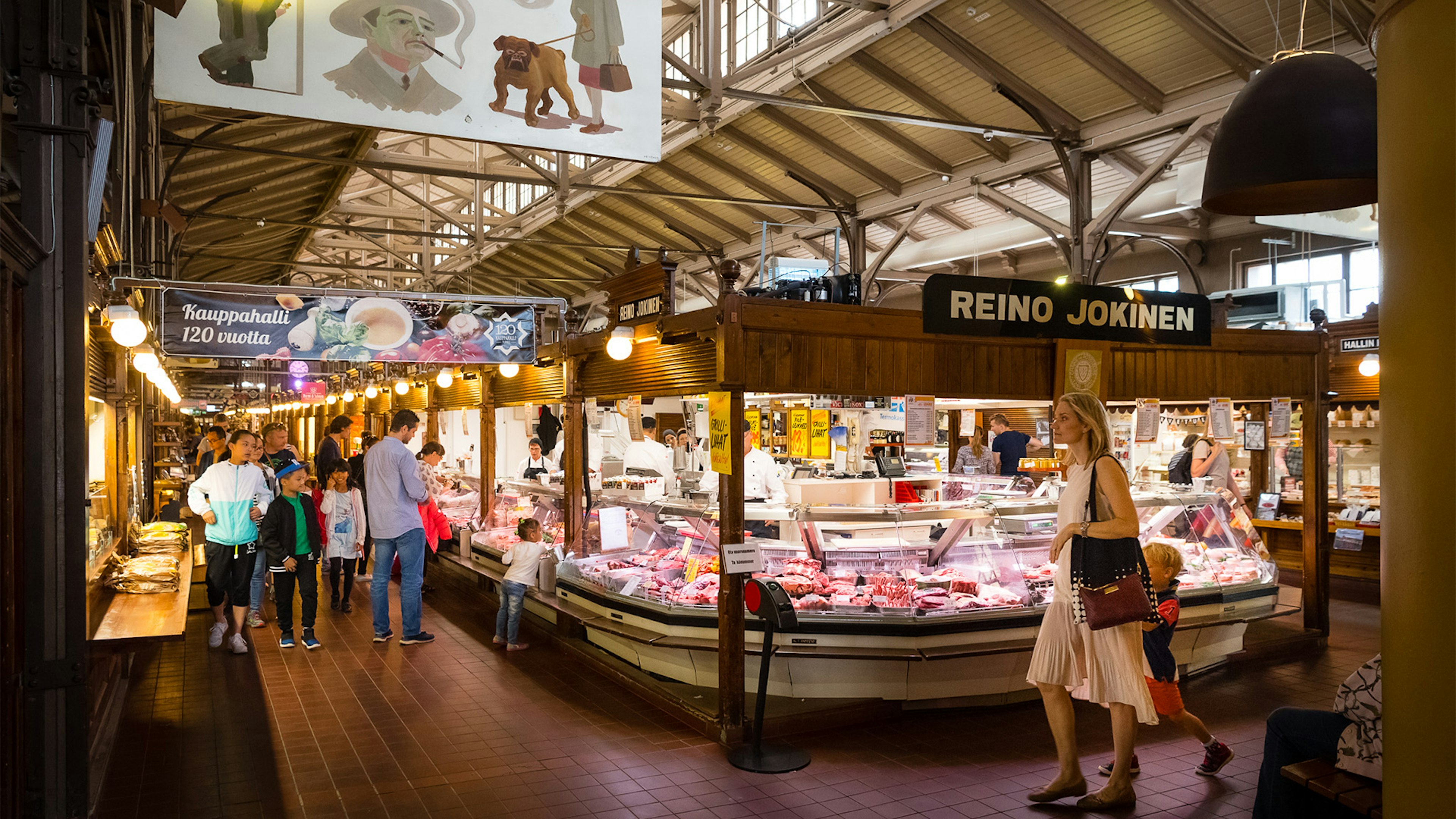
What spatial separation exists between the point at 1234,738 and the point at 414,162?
12840mm

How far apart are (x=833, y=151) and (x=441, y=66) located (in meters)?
9.82

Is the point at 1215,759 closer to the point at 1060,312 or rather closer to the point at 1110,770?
the point at 1110,770

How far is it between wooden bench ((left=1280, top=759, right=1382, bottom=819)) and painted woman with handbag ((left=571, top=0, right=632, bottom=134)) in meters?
4.87

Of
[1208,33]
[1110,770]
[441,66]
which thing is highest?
[1208,33]

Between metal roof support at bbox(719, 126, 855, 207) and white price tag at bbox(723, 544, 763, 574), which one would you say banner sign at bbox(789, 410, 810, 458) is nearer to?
metal roof support at bbox(719, 126, 855, 207)

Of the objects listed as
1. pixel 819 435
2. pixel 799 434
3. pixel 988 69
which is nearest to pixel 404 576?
pixel 988 69

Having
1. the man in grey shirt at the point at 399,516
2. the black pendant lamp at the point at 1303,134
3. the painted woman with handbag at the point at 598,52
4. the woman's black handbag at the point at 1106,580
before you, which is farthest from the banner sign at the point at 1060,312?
the man in grey shirt at the point at 399,516

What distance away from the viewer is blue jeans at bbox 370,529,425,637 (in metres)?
7.69

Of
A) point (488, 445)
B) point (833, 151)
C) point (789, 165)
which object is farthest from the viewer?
point (789, 165)

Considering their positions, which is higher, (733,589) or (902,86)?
(902,86)

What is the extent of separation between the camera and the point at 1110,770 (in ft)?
16.3

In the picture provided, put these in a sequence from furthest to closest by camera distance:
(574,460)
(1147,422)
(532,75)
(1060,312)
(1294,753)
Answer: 1. (574,460)
2. (1147,422)
3. (1060,312)
4. (532,75)
5. (1294,753)

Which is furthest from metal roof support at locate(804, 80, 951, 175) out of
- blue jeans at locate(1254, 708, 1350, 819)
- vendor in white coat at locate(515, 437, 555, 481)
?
blue jeans at locate(1254, 708, 1350, 819)

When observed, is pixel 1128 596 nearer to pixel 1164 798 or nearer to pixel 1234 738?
pixel 1164 798
